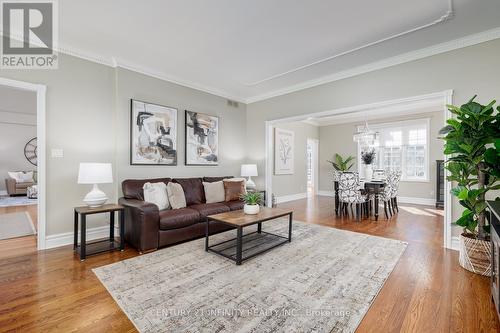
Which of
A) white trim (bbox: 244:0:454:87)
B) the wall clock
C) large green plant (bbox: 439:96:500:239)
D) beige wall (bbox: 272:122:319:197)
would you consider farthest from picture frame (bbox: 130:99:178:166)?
the wall clock

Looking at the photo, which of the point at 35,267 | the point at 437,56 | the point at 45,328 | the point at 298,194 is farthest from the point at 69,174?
the point at 298,194

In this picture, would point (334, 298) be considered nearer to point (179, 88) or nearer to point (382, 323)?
point (382, 323)

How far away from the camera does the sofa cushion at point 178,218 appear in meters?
3.12

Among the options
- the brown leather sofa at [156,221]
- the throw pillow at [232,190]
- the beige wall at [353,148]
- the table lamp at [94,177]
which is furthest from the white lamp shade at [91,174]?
the beige wall at [353,148]

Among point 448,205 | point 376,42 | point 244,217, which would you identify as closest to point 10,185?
point 244,217

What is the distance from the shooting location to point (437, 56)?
3316mm

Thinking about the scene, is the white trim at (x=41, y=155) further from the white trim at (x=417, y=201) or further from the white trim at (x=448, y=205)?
the white trim at (x=417, y=201)

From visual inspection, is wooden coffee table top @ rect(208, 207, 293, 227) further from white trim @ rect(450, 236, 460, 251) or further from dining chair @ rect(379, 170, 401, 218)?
dining chair @ rect(379, 170, 401, 218)

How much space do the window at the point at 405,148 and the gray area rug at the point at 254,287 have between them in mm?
4713

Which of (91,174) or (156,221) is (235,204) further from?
(91,174)

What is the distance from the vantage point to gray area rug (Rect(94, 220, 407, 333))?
1693 millimetres

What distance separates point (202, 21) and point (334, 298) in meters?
3.20

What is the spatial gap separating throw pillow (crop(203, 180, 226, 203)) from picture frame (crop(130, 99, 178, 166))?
824mm

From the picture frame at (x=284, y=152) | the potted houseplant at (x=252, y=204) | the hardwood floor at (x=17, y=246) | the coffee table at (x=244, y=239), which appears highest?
the picture frame at (x=284, y=152)
